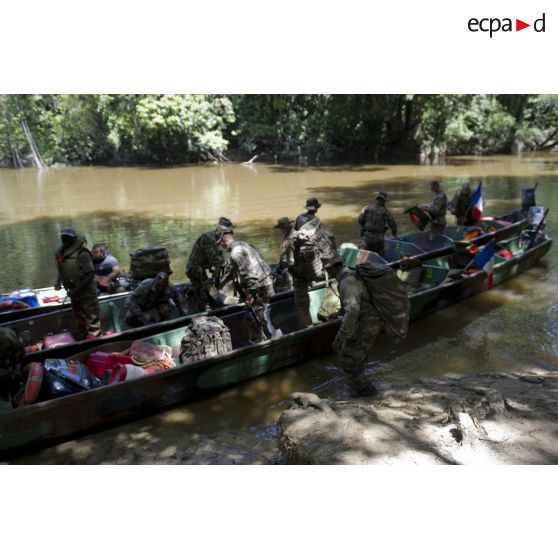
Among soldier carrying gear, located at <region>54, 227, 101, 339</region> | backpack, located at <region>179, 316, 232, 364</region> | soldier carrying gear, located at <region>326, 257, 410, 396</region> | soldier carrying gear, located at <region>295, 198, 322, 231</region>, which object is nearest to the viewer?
soldier carrying gear, located at <region>326, 257, 410, 396</region>

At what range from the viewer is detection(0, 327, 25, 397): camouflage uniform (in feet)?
17.2

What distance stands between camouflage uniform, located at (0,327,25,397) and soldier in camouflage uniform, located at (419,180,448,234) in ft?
29.1

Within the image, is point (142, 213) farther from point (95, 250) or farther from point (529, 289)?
point (529, 289)

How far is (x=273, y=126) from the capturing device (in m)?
32.9

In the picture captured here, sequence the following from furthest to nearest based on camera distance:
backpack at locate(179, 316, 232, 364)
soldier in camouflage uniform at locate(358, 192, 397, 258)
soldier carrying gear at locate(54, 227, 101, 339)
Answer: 1. soldier in camouflage uniform at locate(358, 192, 397, 258)
2. soldier carrying gear at locate(54, 227, 101, 339)
3. backpack at locate(179, 316, 232, 364)

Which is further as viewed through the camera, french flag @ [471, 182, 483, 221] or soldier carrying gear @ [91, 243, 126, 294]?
french flag @ [471, 182, 483, 221]

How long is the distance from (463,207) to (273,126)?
23.0 m

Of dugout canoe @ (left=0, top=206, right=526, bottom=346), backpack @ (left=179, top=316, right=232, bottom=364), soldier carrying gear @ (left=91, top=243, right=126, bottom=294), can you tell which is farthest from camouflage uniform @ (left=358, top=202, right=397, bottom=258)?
soldier carrying gear @ (left=91, top=243, right=126, bottom=294)

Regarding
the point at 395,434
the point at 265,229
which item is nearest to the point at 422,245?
the point at 265,229

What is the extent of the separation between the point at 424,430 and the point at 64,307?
579 cm

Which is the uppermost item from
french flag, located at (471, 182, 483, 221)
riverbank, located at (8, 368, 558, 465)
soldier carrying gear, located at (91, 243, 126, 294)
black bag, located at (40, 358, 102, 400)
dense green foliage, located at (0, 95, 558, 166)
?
dense green foliage, located at (0, 95, 558, 166)

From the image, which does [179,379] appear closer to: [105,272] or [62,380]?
[62,380]

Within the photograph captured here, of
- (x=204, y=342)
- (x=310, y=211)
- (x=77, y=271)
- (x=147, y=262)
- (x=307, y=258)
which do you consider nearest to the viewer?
(x=204, y=342)

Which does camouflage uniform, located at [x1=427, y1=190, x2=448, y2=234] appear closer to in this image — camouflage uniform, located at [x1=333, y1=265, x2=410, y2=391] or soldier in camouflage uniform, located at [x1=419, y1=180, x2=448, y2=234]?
soldier in camouflage uniform, located at [x1=419, y1=180, x2=448, y2=234]
